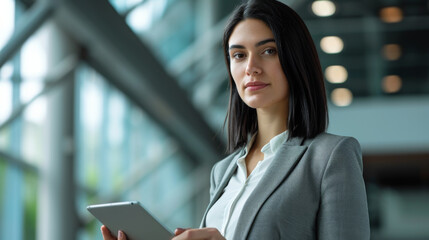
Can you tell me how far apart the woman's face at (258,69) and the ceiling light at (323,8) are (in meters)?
13.0

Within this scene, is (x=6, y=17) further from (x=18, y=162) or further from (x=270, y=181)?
(x=270, y=181)

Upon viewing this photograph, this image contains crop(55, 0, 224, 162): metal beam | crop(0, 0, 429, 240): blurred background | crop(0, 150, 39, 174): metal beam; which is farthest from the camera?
crop(0, 150, 39, 174): metal beam

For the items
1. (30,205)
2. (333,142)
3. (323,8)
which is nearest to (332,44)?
(323,8)

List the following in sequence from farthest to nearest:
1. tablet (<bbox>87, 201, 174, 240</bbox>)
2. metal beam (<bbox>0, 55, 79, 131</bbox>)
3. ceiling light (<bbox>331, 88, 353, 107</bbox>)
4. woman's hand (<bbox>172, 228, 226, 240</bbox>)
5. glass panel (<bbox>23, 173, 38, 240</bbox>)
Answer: ceiling light (<bbox>331, 88, 353, 107</bbox>)
glass panel (<bbox>23, 173, 38, 240</bbox>)
metal beam (<bbox>0, 55, 79, 131</bbox>)
tablet (<bbox>87, 201, 174, 240</bbox>)
woman's hand (<bbox>172, 228, 226, 240</bbox>)

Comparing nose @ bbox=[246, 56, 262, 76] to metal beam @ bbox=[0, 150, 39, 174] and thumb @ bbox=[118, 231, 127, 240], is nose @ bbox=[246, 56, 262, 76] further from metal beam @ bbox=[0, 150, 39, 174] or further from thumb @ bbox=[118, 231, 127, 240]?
metal beam @ bbox=[0, 150, 39, 174]

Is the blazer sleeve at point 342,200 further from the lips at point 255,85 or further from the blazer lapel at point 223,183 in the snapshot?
the blazer lapel at point 223,183

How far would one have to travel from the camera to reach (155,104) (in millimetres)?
8805

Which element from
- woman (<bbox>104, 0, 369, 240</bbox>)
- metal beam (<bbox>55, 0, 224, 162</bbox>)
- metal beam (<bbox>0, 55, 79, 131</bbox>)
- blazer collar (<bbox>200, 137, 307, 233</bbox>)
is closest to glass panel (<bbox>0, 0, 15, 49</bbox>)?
metal beam (<bbox>55, 0, 224, 162</bbox>)

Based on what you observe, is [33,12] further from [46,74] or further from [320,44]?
[320,44]

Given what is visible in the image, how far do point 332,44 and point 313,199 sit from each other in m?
12.7

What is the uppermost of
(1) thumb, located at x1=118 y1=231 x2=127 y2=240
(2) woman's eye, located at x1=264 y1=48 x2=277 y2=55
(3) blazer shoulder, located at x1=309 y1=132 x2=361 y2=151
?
(2) woman's eye, located at x1=264 y1=48 x2=277 y2=55

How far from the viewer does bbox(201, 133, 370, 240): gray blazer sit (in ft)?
6.16

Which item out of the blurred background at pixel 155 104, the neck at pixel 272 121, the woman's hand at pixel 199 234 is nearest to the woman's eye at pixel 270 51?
the neck at pixel 272 121

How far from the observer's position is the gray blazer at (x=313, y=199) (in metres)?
1.88
